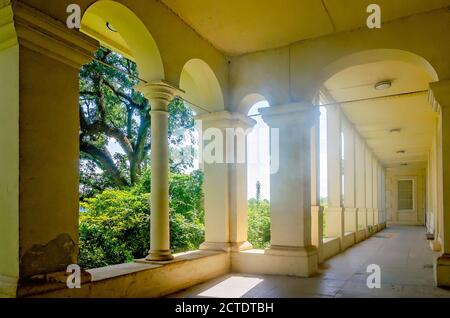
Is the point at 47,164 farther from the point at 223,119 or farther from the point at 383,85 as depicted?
the point at 383,85

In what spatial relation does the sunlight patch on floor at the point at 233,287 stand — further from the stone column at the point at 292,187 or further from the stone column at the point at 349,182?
the stone column at the point at 349,182

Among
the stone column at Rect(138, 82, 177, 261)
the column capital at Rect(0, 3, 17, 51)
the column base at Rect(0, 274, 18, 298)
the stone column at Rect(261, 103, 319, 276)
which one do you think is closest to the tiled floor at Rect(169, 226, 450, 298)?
the stone column at Rect(261, 103, 319, 276)

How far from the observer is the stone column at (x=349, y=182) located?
15.0 metres

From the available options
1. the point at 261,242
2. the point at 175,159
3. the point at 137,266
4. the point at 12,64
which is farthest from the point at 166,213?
the point at 175,159

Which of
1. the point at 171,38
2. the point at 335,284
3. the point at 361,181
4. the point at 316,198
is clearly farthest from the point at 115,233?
the point at 361,181

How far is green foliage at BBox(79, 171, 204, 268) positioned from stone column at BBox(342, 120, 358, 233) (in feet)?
19.6

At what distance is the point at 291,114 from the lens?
26.5 ft

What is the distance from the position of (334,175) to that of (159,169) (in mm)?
7822

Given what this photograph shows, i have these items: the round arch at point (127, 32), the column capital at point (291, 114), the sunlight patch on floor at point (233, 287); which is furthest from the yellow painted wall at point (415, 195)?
the round arch at point (127, 32)

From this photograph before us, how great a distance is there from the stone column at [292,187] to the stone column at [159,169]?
7.84 feet

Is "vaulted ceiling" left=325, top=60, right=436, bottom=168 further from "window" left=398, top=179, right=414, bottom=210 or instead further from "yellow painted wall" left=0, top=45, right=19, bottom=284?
"window" left=398, top=179, right=414, bottom=210

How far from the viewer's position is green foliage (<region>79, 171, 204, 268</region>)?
1135 cm

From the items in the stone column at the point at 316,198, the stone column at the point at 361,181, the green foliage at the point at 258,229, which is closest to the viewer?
the stone column at the point at 316,198

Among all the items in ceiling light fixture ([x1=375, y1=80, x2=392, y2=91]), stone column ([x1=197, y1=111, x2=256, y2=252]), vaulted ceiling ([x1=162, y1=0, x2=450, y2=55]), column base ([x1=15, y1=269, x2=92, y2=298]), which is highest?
vaulted ceiling ([x1=162, y1=0, x2=450, y2=55])
